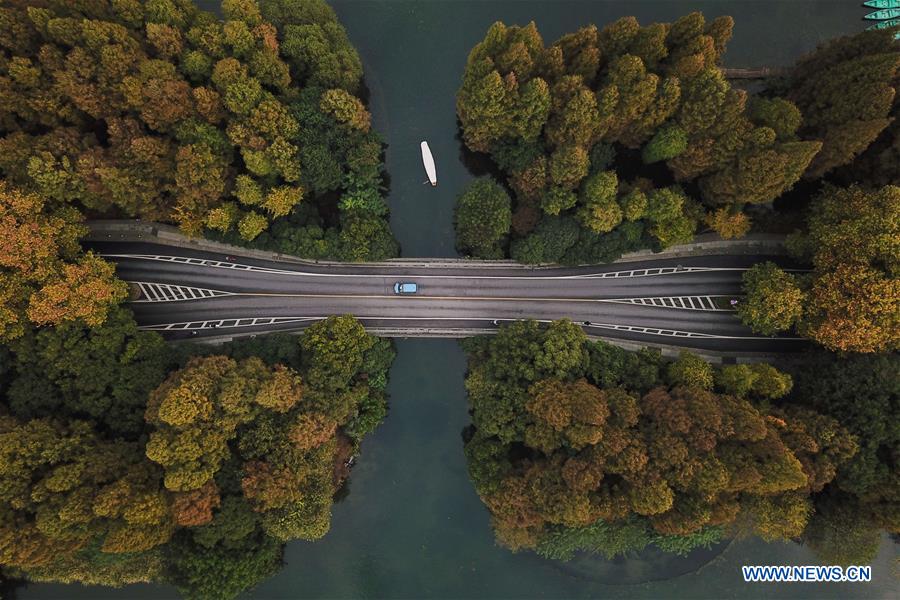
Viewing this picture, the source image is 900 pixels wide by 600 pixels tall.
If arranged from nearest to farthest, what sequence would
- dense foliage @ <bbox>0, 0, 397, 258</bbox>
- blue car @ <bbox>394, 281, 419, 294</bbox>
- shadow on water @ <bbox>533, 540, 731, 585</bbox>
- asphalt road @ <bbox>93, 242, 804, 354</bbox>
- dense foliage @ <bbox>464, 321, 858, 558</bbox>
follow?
dense foliage @ <bbox>464, 321, 858, 558</bbox> < dense foliage @ <bbox>0, 0, 397, 258</bbox> < blue car @ <bbox>394, 281, 419, 294</bbox> < asphalt road @ <bbox>93, 242, 804, 354</bbox> < shadow on water @ <bbox>533, 540, 731, 585</bbox>

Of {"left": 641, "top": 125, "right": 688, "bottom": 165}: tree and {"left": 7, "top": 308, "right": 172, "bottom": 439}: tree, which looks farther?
{"left": 641, "top": 125, "right": 688, "bottom": 165}: tree

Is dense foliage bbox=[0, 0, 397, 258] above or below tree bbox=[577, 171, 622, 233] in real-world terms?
above

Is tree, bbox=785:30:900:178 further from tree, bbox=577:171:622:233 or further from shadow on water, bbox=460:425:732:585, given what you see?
shadow on water, bbox=460:425:732:585

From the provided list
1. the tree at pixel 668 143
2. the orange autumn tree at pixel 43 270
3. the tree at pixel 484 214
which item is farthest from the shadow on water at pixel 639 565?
→ the orange autumn tree at pixel 43 270

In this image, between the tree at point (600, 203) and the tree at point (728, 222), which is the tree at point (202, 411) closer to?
the tree at point (600, 203)

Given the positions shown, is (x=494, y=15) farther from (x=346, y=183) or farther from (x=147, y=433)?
(x=147, y=433)

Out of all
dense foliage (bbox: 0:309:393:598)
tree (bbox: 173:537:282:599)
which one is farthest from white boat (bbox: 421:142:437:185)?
tree (bbox: 173:537:282:599)
